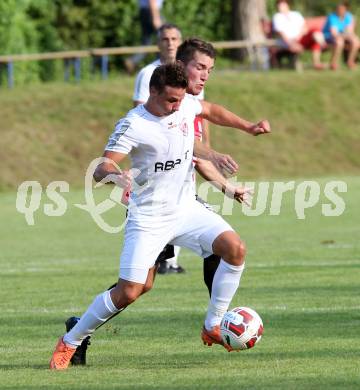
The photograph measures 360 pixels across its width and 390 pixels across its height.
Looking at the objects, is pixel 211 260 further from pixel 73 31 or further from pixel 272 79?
pixel 73 31

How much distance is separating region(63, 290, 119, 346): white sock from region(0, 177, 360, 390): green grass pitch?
0.20 m

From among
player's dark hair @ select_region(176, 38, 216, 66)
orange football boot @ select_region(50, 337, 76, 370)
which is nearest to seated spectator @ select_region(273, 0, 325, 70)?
player's dark hair @ select_region(176, 38, 216, 66)

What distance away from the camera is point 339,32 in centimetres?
2997

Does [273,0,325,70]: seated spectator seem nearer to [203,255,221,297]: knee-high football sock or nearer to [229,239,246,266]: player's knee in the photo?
[203,255,221,297]: knee-high football sock

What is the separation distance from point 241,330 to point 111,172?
4.25 feet

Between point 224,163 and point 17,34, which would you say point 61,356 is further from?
point 17,34

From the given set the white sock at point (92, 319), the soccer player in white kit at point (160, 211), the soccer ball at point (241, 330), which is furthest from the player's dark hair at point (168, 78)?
the soccer ball at point (241, 330)

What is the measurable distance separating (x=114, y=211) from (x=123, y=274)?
1220 centimetres

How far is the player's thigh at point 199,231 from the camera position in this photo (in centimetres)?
797

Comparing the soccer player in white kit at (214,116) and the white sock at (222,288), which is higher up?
the soccer player in white kit at (214,116)

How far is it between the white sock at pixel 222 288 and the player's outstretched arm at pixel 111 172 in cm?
101

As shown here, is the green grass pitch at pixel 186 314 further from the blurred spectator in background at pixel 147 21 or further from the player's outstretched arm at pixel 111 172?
the blurred spectator in background at pixel 147 21

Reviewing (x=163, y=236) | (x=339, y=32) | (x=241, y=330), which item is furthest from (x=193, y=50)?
(x=339, y=32)

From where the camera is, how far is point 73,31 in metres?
34.0
